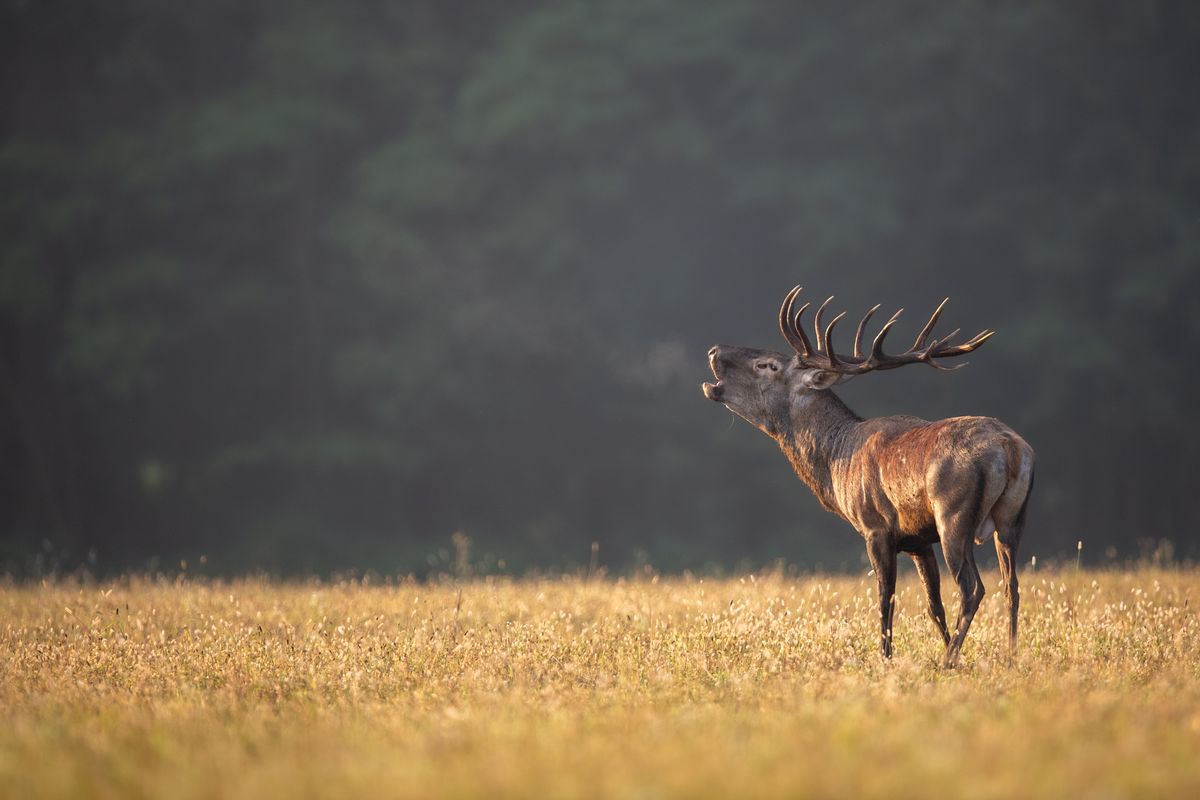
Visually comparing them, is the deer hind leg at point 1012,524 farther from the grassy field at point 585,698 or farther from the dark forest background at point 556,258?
the dark forest background at point 556,258

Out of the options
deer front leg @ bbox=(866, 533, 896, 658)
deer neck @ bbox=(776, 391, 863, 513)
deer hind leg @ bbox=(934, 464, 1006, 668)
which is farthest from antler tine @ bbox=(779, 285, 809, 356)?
deer hind leg @ bbox=(934, 464, 1006, 668)

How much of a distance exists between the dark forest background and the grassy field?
51.9 feet

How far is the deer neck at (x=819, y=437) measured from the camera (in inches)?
352

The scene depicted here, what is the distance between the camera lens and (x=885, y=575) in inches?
323

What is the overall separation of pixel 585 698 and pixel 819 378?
335 cm

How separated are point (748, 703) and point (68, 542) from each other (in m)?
22.0

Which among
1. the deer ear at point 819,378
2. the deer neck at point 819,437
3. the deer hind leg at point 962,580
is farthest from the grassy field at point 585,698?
the deer ear at point 819,378

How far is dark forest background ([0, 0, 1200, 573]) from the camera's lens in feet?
85.8

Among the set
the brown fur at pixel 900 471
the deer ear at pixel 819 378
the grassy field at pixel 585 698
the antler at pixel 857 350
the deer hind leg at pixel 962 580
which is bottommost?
the grassy field at pixel 585 698

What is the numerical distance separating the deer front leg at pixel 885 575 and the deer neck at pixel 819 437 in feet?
2.12

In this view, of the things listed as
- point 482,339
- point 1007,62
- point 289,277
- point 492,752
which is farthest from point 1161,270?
point 492,752

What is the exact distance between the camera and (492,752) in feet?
16.4

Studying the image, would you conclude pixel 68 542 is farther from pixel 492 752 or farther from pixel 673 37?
pixel 492 752

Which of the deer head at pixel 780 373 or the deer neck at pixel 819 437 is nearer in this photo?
the deer neck at pixel 819 437
